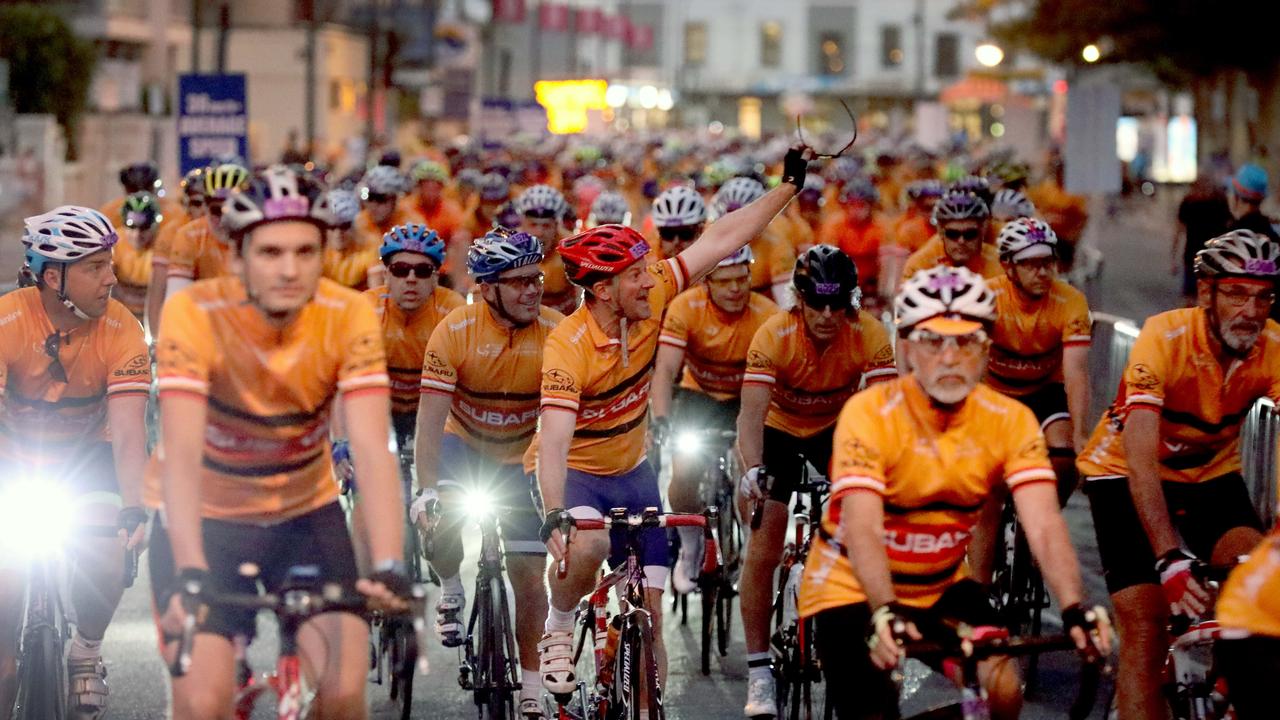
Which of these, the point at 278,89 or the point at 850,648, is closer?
the point at 850,648

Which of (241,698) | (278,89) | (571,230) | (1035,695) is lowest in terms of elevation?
(1035,695)

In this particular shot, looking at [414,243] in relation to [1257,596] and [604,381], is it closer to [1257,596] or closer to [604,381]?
[604,381]

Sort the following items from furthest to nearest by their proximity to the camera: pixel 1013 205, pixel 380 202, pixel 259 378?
pixel 380 202 < pixel 1013 205 < pixel 259 378

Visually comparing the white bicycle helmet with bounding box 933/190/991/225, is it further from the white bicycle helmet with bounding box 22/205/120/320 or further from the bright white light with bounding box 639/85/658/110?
the bright white light with bounding box 639/85/658/110

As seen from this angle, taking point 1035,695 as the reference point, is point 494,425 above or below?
above

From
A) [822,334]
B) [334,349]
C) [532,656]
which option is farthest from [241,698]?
[822,334]

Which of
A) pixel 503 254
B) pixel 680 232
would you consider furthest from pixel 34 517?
pixel 680 232

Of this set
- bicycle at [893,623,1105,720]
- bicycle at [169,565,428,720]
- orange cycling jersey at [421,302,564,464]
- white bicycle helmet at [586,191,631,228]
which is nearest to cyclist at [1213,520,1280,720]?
bicycle at [893,623,1105,720]

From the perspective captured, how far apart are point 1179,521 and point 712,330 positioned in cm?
391

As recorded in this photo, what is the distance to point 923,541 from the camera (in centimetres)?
632

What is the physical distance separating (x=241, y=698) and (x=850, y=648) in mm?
1852

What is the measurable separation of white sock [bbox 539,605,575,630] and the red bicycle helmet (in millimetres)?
1322

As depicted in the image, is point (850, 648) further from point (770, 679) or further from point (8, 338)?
point (8, 338)

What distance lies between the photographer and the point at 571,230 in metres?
18.0
